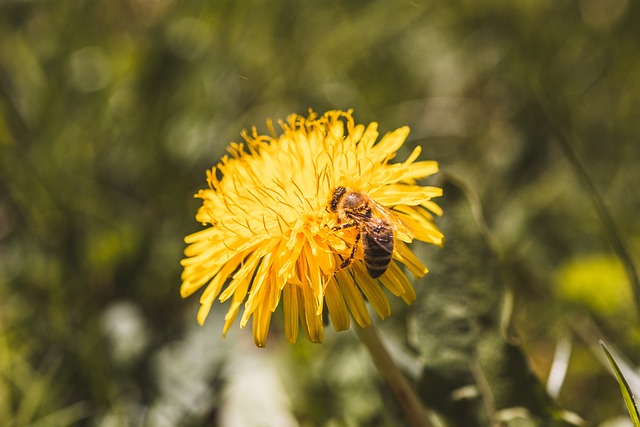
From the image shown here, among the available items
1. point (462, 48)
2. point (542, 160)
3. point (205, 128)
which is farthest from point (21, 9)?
point (542, 160)

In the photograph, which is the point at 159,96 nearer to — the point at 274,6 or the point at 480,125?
the point at 274,6

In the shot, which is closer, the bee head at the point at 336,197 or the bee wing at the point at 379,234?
the bee wing at the point at 379,234

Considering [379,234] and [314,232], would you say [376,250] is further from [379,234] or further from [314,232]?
[314,232]

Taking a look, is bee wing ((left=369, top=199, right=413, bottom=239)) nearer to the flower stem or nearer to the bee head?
the bee head

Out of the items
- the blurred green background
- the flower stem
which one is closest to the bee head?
the flower stem

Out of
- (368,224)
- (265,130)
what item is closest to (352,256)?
(368,224)

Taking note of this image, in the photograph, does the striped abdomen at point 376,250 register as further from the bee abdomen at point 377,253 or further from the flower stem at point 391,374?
the flower stem at point 391,374

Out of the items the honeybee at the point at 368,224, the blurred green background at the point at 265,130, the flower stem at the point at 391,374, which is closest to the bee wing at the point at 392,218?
the honeybee at the point at 368,224
